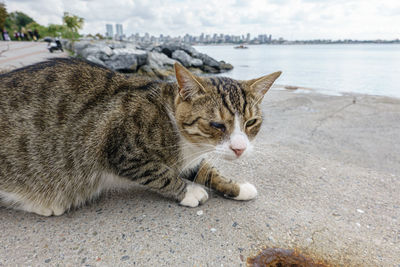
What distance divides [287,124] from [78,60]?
3942mm

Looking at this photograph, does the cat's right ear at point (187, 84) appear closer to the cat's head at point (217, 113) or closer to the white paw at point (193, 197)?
the cat's head at point (217, 113)

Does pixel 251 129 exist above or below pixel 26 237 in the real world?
above

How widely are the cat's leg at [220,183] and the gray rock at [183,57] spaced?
54.2 ft

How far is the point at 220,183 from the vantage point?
228cm

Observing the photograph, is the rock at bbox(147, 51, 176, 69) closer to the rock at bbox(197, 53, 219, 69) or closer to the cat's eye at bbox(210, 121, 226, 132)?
the rock at bbox(197, 53, 219, 69)

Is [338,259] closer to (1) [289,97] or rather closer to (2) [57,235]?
(2) [57,235]

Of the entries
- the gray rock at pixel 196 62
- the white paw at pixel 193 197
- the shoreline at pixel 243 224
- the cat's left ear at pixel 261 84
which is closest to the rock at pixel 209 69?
the gray rock at pixel 196 62

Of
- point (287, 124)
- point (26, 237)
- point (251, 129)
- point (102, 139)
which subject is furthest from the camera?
point (287, 124)

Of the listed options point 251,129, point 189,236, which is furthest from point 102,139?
point 251,129

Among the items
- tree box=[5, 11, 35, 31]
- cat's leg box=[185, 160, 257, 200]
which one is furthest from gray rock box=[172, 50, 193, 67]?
tree box=[5, 11, 35, 31]

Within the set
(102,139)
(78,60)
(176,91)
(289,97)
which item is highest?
(78,60)

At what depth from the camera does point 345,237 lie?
180 cm

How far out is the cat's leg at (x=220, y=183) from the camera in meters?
2.21

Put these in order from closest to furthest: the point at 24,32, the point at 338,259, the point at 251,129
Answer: the point at 338,259 → the point at 251,129 → the point at 24,32
